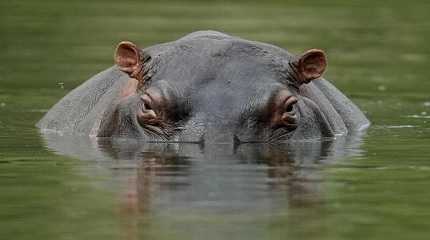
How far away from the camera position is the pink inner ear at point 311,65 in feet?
41.7

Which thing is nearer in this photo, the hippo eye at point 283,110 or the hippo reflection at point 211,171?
the hippo reflection at point 211,171

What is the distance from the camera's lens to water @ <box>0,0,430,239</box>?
8336 mm

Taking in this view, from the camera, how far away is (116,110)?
12.8 metres

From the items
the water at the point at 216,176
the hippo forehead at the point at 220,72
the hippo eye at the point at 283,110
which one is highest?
the hippo forehead at the point at 220,72

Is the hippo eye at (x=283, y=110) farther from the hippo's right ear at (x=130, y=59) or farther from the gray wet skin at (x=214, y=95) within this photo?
the hippo's right ear at (x=130, y=59)

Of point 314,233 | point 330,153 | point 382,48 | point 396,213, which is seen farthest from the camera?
point 382,48

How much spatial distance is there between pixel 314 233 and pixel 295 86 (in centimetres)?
485

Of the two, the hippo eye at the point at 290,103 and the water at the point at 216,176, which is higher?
the hippo eye at the point at 290,103

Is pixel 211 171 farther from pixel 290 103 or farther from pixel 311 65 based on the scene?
pixel 311 65

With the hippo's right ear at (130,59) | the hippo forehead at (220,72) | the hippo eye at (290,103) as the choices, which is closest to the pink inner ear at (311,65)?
the hippo forehead at (220,72)

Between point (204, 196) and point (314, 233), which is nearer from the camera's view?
point (314, 233)

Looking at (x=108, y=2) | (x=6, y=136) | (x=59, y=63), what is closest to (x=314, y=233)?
(x=6, y=136)

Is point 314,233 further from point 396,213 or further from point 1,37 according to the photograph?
point 1,37

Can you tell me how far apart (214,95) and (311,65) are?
3.46 ft
